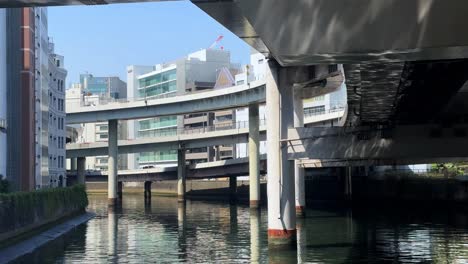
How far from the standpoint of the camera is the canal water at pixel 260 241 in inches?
1166

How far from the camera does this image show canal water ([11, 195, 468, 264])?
29.6 meters

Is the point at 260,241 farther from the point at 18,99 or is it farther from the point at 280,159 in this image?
the point at 18,99

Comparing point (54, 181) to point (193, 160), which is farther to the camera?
point (193, 160)

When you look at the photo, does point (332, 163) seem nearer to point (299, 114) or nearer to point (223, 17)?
point (299, 114)

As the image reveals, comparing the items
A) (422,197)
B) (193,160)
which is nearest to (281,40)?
(422,197)

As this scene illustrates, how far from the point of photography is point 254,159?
232 feet

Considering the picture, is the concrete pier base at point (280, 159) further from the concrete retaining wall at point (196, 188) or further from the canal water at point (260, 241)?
the concrete retaining wall at point (196, 188)

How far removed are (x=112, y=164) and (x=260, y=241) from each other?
51028 millimetres

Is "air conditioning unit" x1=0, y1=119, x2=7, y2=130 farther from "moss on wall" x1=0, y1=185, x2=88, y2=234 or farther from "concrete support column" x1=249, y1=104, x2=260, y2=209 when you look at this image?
"concrete support column" x1=249, y1=104, x2=260, y2=209

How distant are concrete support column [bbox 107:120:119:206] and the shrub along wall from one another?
23.6 meters

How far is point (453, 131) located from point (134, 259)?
16455mm

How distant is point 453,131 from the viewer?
32.0 m

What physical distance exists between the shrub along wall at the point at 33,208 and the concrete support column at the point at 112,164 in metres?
23.6

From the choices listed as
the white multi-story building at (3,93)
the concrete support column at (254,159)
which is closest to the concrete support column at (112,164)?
the concrete support column at (254,159)
